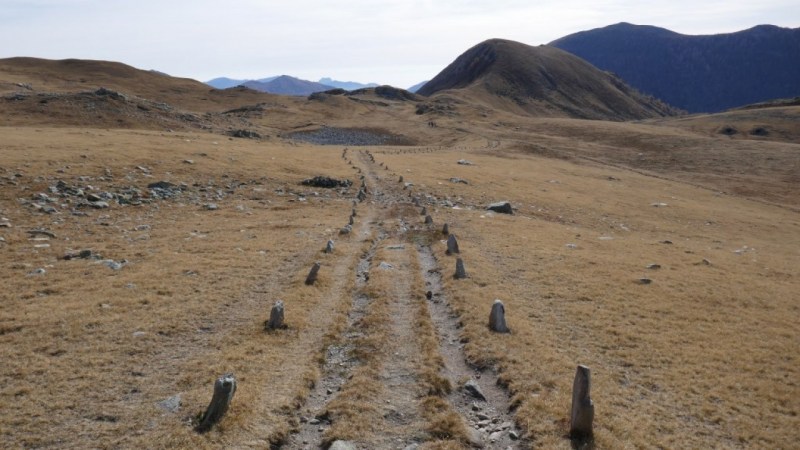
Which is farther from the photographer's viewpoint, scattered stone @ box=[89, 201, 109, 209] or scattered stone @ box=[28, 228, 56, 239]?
scattered stone @ box=[89, 201, 109, 209]

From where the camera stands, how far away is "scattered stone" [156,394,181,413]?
41.6ft

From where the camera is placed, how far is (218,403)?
12227 millimetres

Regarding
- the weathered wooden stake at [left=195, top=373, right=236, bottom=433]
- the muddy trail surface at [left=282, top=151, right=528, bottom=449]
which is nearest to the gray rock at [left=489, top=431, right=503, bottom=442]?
the muddy trail surface at [left=282, top=151, right=528, bottom=449]

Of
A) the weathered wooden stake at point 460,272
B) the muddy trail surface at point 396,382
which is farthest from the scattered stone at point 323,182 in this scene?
the weathered wooden stake at point 460,272

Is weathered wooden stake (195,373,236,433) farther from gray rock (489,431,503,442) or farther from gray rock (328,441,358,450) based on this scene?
gray rock (489,431,503,442)

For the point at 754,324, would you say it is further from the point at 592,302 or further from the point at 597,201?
the point at 597,201

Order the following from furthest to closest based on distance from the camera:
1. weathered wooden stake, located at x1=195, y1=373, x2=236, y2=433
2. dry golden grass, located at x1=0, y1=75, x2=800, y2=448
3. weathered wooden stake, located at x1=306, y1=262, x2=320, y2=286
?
weathered wooden stake, located at x1=306, y1=262, x2=320, y2=286 < dry golden grass, located at x1=0, y1=75, x2=800, y2=448 < weathered wooden stake, located at x1=195, y1=373, x2=236, y2=433

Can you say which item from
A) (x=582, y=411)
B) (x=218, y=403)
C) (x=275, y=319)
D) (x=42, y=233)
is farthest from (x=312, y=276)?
(x=42, y=233)

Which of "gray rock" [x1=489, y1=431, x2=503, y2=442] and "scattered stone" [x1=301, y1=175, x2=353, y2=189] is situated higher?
"scattered stone" [x1=301, y1=175, x2=353, y2=189]

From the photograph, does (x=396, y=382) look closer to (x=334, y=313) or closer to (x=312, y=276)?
(x=334, y=313)

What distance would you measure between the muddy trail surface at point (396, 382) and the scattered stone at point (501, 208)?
2167cm

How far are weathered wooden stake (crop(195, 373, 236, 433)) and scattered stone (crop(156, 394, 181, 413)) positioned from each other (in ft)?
3.41

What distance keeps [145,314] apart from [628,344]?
1844 cm

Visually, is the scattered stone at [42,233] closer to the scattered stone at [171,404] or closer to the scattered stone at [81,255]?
the scattered stone at [81,255]
